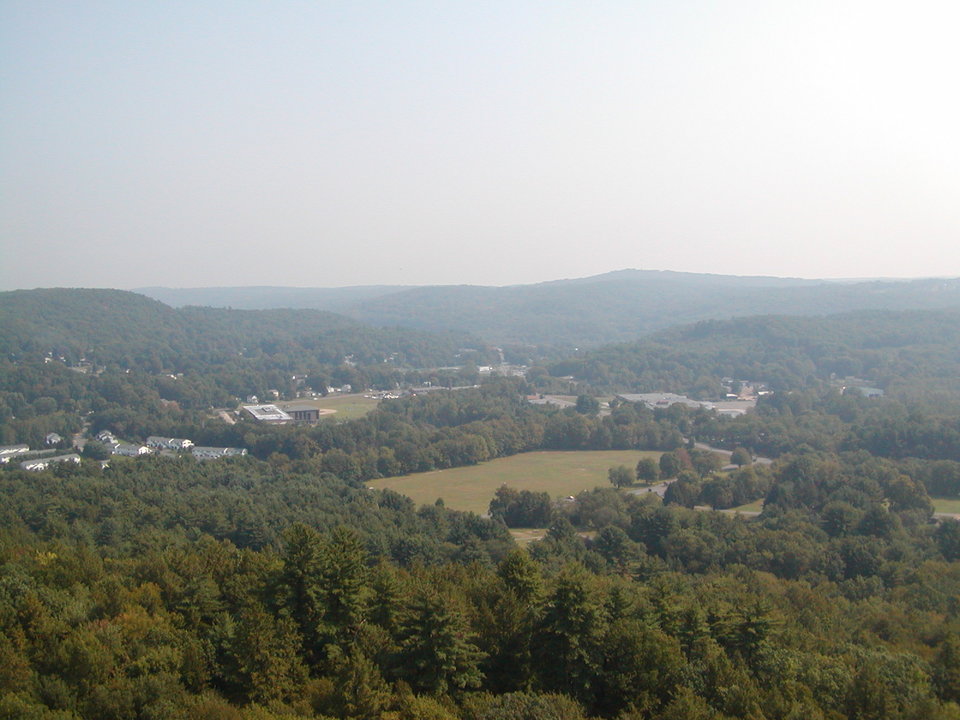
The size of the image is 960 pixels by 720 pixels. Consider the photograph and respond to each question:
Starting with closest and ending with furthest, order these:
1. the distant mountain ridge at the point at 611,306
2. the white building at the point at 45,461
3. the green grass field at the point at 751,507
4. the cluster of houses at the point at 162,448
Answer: the green grass field at the point at 751,507 < the white building at the point at 45,461 < the cluster of houses at the point at 162,448 < the distant mountain ridge at the point at 611,306

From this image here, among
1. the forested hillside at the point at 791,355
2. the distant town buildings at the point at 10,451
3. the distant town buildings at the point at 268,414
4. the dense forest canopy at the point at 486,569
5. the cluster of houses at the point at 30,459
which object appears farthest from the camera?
the forested hillside at the point at 791,355

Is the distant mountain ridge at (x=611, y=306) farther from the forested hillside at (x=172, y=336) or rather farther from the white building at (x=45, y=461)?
the white building at (x=45, y=461)

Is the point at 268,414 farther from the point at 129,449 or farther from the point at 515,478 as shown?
the point at 515,478

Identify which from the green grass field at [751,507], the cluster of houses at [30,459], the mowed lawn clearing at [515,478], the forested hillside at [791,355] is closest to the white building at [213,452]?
the cluster of houses at [30,459]

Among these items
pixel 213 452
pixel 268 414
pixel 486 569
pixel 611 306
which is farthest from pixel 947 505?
pixel 611 306

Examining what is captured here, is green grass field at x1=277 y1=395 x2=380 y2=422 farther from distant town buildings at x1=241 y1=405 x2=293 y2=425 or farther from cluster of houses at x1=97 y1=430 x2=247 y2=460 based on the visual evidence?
cluster of houses at x1=97 y1=430 x2=247 y2=460

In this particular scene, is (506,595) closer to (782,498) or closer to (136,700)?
(136,700)
